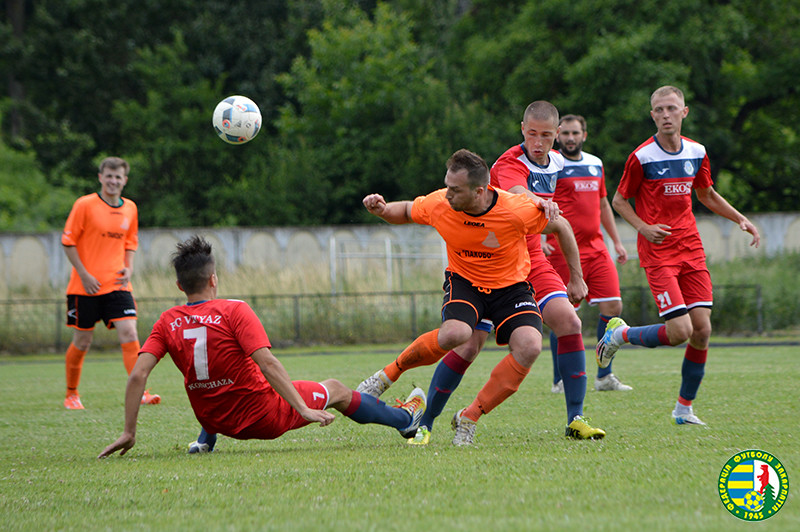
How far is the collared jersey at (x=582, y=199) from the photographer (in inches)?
345

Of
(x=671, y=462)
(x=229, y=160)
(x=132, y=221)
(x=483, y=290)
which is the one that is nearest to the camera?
(x=671, y=462)

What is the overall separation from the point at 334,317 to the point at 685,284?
41.5 ft

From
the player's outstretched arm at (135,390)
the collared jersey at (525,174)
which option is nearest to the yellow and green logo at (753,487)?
the collared jersey at (525,174)

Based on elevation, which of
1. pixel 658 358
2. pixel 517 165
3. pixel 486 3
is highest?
pixel 486 3

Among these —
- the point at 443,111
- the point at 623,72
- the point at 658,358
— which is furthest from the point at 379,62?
the point at 658,358

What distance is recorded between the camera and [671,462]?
15.3ft

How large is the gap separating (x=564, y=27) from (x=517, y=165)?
25.2 meters

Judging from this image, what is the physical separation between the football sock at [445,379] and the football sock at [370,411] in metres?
0.45

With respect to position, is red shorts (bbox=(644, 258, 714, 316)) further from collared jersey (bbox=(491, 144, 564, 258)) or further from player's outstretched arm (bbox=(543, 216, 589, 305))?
player's outstretched arm (bbox=(543, 216, 589, 305))

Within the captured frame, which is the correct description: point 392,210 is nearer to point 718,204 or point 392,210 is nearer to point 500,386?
point 500,386

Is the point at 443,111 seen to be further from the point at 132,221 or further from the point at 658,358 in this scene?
the point at 132,221

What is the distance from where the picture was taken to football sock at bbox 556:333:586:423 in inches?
237

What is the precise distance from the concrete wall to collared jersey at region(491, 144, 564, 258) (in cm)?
1490

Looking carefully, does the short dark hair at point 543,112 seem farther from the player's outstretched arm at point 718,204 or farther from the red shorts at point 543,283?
the player's outstretched arm at point 718,204
